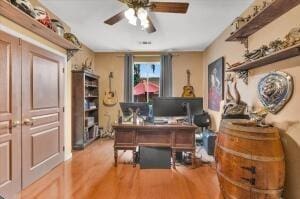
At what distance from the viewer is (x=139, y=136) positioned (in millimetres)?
3766

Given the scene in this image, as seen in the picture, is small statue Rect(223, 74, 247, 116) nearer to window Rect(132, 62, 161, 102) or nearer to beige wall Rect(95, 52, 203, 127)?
beige wall Rect(95, 52, 203, 127)

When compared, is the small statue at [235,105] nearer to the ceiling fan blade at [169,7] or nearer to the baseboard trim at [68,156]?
the ceiling fan blade at [169,7]

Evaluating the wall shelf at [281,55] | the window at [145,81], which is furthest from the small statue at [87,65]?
the wall shelf at [281,55]

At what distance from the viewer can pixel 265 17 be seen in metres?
2.51

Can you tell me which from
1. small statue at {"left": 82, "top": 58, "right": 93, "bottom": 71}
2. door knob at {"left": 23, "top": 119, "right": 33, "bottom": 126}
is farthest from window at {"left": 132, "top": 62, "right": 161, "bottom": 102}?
door knob at {"left": 23, "top": 119, "right": 33, "bottom": 126}

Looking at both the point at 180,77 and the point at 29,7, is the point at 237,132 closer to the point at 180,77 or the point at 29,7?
the point at 29,7

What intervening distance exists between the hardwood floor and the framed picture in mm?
1621

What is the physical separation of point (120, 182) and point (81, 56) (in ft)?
11.7

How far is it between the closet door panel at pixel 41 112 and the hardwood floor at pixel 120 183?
7.9 inches

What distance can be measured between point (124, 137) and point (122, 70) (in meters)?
3.28

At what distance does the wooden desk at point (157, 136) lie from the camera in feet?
12.0

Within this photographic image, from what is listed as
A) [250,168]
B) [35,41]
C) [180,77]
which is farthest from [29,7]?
[180,77]

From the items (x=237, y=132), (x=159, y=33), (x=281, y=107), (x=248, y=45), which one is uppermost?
(x=159, y=33)

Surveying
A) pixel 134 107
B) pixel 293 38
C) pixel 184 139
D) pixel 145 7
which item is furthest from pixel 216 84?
pixel 293 38
